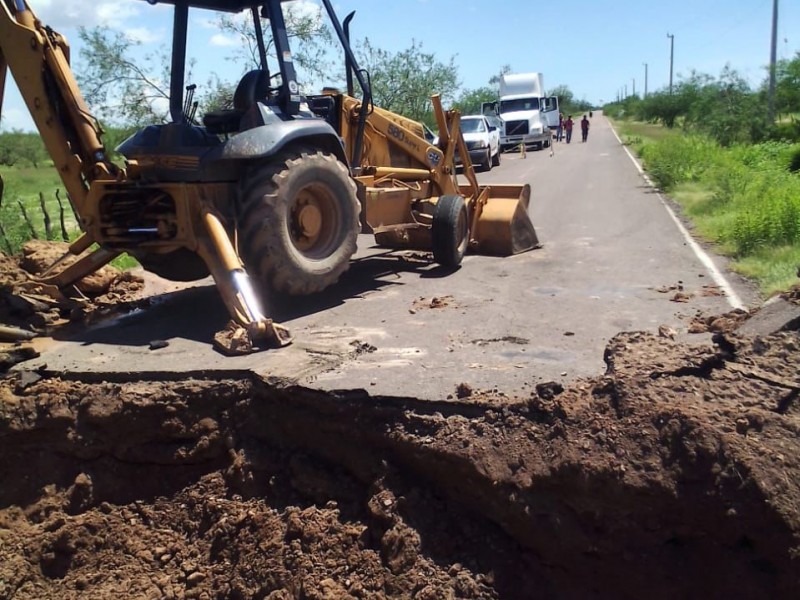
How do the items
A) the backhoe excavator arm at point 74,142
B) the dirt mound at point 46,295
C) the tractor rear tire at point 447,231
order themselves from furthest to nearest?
the tractor rear tire at point 447,231, the dirt mound at point 46,295, the backhoe excavator arm at point 74,142

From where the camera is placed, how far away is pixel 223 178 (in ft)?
21.7

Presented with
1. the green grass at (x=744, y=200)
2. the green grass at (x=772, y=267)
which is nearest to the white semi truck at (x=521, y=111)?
the green grass at (x=744, y=200)

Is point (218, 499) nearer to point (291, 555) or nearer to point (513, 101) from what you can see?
point (291, 555)

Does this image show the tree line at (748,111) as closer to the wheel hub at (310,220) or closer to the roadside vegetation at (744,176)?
the roadside vegetation at (744,176)

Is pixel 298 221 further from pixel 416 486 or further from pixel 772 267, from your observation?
pixel 772 267

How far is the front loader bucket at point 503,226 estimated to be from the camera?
9.84 metres

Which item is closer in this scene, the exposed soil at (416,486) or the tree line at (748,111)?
the exposed soil at (416,486)

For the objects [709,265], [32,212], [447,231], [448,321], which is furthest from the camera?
[32,212]

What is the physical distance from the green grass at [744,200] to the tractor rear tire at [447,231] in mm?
3295

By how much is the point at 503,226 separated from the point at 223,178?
4.32 meters

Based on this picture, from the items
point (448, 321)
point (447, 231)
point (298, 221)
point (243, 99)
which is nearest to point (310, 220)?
point (298, 221)

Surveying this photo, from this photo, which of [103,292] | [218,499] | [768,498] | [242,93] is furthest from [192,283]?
[768,498]

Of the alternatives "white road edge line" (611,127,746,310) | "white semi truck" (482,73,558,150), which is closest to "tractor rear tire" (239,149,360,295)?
"white road edge line" (611,127,746,310)

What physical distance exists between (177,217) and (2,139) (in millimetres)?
43693
